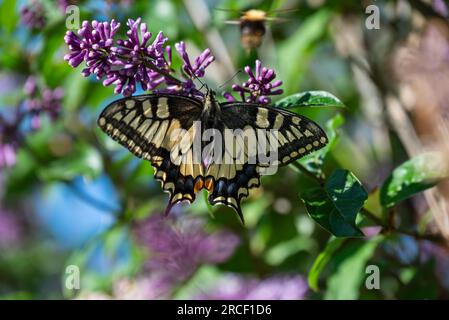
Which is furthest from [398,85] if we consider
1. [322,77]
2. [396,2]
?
[322,77]

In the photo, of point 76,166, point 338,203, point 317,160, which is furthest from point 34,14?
point 338,203

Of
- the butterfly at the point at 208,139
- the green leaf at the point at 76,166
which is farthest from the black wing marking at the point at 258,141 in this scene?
the green leaf at the point at 76,166

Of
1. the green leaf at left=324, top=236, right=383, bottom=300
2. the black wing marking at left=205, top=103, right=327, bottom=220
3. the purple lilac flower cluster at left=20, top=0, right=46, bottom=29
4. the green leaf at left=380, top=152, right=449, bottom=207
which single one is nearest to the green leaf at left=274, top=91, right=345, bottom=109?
the black wing marking at left=205, top=103, right=327, bottom=220

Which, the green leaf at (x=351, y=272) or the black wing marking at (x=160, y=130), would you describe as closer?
the black wing marking at (x=160, y=130)

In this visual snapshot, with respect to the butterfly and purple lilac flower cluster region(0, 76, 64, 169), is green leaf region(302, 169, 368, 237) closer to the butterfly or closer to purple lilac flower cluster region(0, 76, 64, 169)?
the butterfly

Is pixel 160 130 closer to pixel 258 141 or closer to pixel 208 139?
pixel 208 139

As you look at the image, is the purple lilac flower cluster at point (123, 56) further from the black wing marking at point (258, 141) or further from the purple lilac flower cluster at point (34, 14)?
the purple lilac flower cluster at point (34, 14)
